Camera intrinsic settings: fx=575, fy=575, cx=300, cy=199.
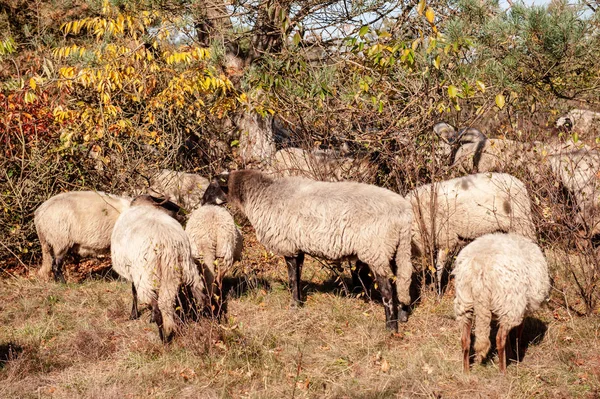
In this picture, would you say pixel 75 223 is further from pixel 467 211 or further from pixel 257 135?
pixel 467 211

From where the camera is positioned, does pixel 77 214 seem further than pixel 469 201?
Yes

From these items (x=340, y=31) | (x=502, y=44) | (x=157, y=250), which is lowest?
(x=157, y=250)

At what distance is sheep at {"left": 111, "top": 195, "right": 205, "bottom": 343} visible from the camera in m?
5.61

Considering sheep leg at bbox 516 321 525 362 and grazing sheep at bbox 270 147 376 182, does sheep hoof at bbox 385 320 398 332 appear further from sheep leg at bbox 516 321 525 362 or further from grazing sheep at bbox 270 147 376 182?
grazing sheep at bbox 270 147 376 182

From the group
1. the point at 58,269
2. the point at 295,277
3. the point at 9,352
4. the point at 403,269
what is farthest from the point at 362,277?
the point at 58,269

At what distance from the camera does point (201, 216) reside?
22.8 feet

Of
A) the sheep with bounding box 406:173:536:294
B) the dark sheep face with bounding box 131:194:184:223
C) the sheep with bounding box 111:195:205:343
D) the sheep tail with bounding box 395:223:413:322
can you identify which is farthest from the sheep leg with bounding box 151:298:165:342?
the sheep with bounding box 406:173:536:294

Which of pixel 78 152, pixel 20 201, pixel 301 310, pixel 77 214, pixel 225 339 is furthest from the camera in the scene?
pixel 78 152

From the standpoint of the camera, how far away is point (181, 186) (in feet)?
32.3

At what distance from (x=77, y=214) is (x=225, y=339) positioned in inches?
148

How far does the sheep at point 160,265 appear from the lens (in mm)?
5613

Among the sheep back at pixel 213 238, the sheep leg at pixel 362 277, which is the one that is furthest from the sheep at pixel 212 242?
the sheep leg at pixel 362 277

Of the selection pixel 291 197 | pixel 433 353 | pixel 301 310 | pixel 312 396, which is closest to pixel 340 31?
pixel 291 197

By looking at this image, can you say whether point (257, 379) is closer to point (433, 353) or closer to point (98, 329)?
point (433, 353)
